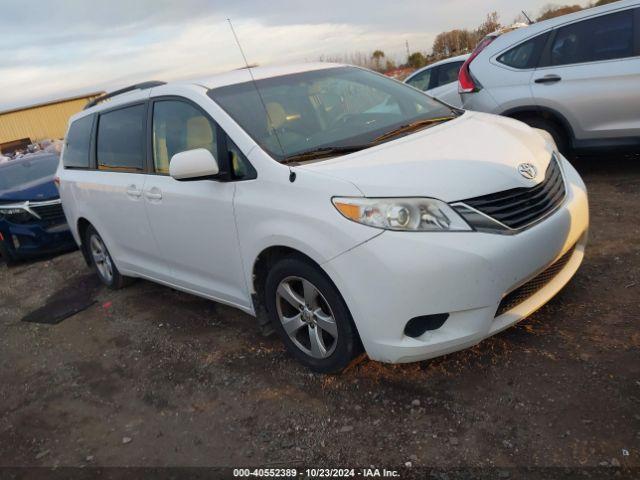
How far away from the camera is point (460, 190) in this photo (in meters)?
2.62

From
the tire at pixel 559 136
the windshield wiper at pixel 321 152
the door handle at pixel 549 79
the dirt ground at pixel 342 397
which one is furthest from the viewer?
the tire at pixel 559 136

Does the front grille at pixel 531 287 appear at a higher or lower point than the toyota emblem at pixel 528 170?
lower

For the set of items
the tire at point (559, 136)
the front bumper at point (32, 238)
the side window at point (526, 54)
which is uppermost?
the side window at point (526, 54)

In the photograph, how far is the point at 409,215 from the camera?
8.43 feet

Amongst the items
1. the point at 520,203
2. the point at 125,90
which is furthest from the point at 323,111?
the point at 125,90

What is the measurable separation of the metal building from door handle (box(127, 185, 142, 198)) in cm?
3700

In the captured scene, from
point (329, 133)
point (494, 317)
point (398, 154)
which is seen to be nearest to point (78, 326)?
point (329, 133)

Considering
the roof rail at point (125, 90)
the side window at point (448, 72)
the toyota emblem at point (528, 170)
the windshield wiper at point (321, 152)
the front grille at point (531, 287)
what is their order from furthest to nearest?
the side window at point (448, 72) → the roof rail at point (125, 90) → the windshield wiper at point (321, 152) → the toyota emblem at point (528, 170) → the front grille at point (531, 287)

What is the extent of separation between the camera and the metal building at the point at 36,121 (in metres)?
37.4

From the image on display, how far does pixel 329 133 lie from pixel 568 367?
1.89 m

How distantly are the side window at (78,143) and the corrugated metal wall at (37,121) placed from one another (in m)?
35.3

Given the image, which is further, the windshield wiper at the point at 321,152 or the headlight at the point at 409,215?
the windshield wiper at the point at 321,152

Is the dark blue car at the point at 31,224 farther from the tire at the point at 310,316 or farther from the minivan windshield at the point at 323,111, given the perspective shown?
the tire at the point at 310,316

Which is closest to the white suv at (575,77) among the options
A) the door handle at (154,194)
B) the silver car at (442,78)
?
the silver car at (442,78)
